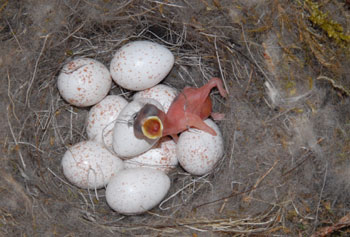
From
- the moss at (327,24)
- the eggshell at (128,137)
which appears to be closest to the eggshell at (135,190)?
the eggshell at (128,137)

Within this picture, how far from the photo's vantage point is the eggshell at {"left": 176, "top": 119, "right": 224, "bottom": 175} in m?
1.90

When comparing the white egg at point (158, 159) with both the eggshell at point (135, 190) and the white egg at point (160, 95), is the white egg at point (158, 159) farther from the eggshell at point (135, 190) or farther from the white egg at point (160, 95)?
the white egg at point (160, 95)

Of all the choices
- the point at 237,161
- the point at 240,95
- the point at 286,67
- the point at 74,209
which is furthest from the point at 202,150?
the point at 74,209

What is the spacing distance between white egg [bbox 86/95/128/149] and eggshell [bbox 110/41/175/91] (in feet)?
0.43

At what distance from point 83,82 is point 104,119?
0.22 m

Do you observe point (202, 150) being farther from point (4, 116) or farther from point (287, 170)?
point (4, 116)

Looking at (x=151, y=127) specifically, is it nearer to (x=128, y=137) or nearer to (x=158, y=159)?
(x=128, y=137)

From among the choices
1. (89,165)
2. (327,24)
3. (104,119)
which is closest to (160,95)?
(104,119)

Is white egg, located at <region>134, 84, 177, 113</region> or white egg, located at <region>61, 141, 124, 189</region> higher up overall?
white egg, located at <region>134, 84, 177, 113</region>

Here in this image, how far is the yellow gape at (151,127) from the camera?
5.57 feet

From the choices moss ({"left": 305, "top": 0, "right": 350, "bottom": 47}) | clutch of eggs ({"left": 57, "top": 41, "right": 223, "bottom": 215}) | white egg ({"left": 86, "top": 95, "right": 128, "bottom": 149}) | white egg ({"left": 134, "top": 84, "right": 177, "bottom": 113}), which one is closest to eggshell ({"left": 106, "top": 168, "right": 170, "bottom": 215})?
clutch of eggs ({"left": 57, "top": 41, "right": 223, "bottom": 215})

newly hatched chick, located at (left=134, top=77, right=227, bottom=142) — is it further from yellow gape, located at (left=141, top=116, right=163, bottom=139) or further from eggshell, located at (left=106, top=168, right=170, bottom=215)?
eggshell, located at (left=106, top=168, right=170, bottom=215)

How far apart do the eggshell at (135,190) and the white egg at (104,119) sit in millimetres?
220

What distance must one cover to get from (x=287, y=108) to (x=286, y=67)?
20 centimetres
